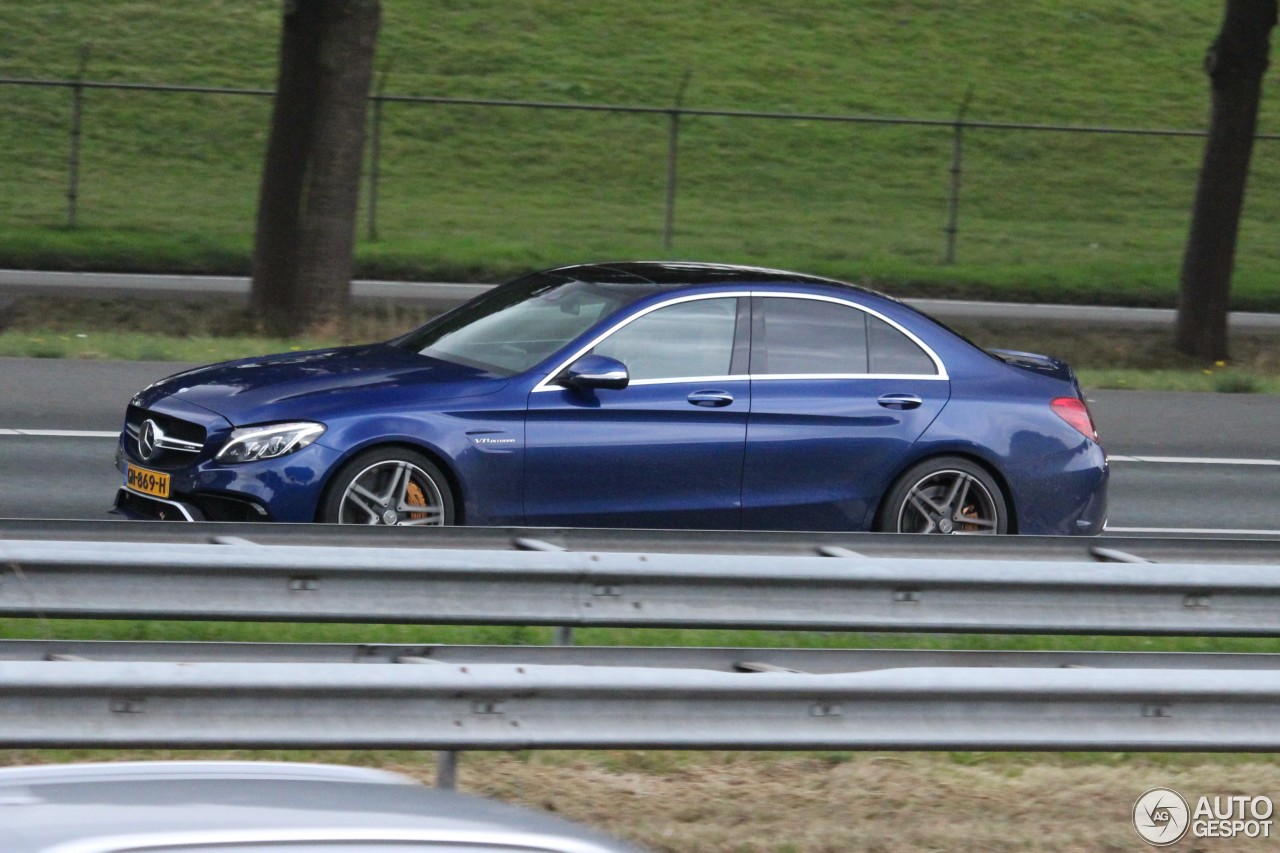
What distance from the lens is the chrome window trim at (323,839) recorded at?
8.28 ft

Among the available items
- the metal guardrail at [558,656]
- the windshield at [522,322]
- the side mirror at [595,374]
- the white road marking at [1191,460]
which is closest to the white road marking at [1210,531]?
the white road marking at [1191,460]

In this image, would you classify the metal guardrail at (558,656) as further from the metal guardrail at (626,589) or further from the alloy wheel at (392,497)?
the alloy wheel at (392,497)

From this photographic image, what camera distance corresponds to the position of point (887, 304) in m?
9.08

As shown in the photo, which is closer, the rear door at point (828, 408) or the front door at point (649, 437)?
the front door at point (649, 437)

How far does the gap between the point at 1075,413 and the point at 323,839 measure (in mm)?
7089

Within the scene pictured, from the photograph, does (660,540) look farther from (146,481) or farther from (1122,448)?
(1122,448)

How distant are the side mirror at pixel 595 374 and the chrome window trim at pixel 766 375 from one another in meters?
0.06

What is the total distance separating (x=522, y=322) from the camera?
29.1ft

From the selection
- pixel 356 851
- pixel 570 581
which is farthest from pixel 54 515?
pixel 356 851

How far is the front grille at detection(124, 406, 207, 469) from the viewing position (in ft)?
26.4

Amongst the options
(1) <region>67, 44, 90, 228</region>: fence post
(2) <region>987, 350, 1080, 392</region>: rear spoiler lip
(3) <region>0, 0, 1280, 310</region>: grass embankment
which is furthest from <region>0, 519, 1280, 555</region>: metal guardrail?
(1) <region>67, 44, 90, 228</region>: fence post

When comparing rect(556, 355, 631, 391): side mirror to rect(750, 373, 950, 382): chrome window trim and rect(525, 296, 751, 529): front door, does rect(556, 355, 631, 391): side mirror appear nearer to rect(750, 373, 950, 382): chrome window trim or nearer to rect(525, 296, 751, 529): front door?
rect(525, 296, 751, 529): front door

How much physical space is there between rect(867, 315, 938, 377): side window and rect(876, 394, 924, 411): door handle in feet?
0.56

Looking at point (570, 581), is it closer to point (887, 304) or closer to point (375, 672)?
point (375, 672)
